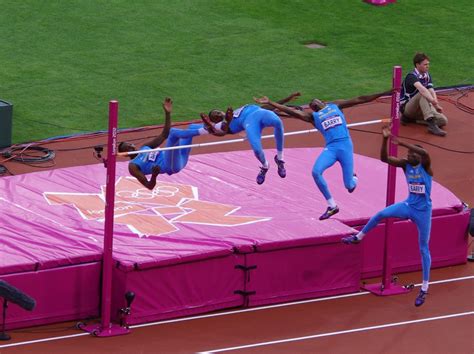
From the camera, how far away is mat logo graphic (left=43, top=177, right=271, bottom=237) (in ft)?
54.5

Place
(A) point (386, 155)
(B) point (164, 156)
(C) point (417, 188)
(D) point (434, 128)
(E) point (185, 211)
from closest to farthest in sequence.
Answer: (A) point (386, 155) → (C) point (417, 188) → (B) point (164, 156) → (E) point (185, 211) → (D) point (434, 128)

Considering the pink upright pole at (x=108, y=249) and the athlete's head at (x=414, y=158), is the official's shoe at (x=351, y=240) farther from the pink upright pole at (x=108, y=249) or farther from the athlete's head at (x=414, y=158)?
the pink upright pole at (x=108, y=249)

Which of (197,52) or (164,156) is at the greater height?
(164,156)

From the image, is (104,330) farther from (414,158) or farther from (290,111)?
(414,158)

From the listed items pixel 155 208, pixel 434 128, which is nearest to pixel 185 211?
pixel 155 208

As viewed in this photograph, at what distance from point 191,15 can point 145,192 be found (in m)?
9.38

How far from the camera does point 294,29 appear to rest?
2617cm

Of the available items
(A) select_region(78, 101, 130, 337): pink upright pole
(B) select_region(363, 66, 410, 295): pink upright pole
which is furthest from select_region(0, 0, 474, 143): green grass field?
→ (B) select_region(363, 66, 410, 295): pink upright pole

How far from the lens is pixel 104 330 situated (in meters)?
15.2

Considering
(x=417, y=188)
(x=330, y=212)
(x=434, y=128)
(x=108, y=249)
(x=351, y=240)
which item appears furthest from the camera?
(x=434, y=128)

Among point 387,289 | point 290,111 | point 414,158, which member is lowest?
point 387,289

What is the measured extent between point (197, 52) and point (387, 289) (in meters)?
9.37

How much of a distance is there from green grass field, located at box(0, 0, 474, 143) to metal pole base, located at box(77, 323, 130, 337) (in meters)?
6.20

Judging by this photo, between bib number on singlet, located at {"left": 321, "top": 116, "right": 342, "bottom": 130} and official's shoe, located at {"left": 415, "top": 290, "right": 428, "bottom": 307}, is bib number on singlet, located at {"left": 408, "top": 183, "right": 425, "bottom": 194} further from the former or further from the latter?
official's shoe, located at {"left": 415, "top": 290, "right": 428, "bottom": 307}
